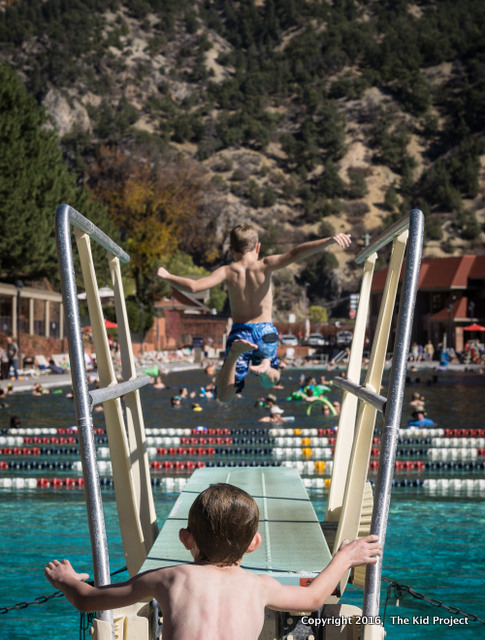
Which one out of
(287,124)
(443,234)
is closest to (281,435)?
(443,234)

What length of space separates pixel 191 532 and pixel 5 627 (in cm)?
599

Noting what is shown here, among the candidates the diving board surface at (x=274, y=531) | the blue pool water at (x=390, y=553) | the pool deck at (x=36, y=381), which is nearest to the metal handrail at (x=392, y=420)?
the diving board surface at (x=274, y=531)

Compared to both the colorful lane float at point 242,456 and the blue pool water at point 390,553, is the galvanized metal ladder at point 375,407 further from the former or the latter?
the colorful lane float at point 242,456

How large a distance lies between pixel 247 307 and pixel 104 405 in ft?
6.10

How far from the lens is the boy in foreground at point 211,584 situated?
2.93 meters

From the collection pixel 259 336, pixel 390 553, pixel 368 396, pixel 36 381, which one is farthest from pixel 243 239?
pixel 36 381

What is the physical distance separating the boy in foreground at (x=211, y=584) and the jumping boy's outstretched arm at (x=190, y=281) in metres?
2.99

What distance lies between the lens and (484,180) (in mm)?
173750

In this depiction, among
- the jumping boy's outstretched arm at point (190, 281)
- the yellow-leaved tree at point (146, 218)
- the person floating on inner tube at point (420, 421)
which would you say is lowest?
the person floating on inner tube at point (420, 421)

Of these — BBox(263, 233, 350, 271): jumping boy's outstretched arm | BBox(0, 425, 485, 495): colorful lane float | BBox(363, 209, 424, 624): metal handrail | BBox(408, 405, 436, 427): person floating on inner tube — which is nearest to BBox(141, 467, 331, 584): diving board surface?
BBox(363, 209, 424, 624): metal handrail

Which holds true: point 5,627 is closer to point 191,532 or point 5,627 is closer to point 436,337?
point 191,532

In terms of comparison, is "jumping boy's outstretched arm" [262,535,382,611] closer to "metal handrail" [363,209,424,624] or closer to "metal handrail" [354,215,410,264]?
"metal handrail" [363,209,424,624]

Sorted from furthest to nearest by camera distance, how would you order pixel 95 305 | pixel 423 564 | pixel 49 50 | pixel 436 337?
pixel 49 50 → pixel 436 337 → pixel 423 564 → pixel 95 305

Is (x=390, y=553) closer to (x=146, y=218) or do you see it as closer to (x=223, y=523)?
(x=223, y=523)
